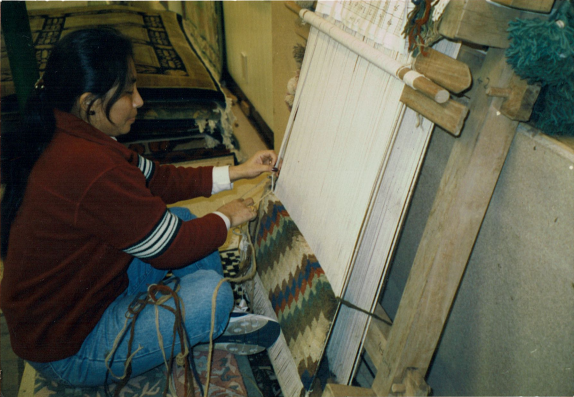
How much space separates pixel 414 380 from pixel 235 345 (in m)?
0.75

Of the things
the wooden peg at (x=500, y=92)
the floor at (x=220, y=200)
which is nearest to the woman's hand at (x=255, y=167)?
the floor at (x=220, y=200)

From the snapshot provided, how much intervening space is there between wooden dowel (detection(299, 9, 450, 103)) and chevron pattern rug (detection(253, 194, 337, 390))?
558 mm

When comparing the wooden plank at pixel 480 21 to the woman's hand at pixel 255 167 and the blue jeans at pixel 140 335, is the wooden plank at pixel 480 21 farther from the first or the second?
the blue jeans at pixel 140 335

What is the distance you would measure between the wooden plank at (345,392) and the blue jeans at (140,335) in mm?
475

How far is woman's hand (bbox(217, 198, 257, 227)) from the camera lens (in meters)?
1.35

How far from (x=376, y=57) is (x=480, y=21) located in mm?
296

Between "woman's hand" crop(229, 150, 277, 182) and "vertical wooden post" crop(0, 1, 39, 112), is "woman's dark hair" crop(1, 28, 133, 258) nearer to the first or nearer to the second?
"woman's hand" crop(229, 150, 277, 182)

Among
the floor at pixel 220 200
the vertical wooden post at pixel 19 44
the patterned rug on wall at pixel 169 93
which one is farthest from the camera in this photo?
the patterned rug on wall at pixel 169 93

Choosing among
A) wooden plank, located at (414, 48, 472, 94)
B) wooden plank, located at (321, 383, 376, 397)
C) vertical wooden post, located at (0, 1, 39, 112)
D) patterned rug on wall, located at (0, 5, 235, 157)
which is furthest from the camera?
patterned rug on wall, located at (0, 5, 235, 157)

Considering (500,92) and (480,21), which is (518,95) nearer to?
(500,92)

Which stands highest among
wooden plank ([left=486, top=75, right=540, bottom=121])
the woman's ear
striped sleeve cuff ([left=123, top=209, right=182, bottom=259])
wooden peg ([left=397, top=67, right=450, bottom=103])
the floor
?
wooden plank ([left=486, top=75, right=540, bottom=121])

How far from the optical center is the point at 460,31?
692 mm

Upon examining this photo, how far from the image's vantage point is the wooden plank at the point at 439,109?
746mm

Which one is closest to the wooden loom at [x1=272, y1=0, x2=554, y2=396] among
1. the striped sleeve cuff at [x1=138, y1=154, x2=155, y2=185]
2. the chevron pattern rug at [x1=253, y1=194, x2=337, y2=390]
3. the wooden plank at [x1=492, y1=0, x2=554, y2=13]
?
the wooden plank at [x1=492, y1=0, x2=554, y2=13]
